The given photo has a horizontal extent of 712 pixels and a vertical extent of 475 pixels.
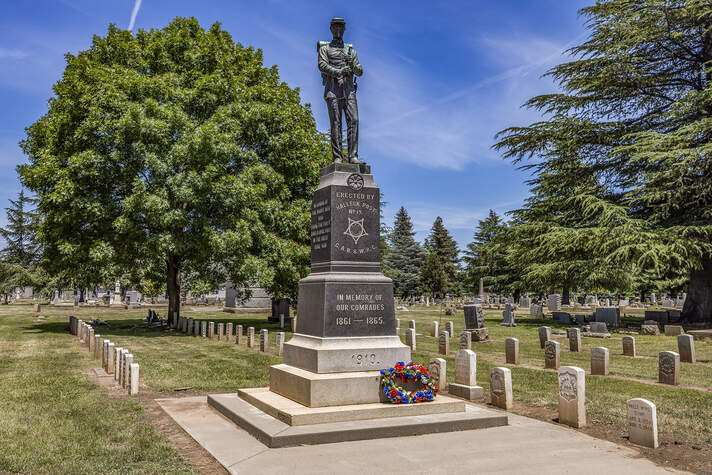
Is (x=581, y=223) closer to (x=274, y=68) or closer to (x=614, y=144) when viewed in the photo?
(x=614, y=144)

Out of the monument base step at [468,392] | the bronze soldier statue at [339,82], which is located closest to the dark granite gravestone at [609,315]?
the monument base step at [468,392]

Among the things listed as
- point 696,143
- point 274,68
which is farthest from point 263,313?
point 696,143

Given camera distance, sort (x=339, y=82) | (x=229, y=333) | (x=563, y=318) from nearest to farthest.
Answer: (x=339, y=82) < (x=229, y=333) < (x=563, y=318)

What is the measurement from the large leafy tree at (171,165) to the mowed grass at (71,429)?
897 centimetres

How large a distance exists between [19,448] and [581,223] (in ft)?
96.7

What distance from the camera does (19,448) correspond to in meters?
6.59

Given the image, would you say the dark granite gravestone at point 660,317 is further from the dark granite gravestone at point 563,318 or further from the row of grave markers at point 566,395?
the row of grave markers at point 566,395

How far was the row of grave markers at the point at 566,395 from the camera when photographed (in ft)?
22.6

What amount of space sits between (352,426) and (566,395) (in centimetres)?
331

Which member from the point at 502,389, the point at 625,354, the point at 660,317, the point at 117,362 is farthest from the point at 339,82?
the point at 660,317

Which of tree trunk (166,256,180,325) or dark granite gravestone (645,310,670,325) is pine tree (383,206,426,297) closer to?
dark granite gravestone (645,310,670,325)

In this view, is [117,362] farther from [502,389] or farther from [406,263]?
[406,263]

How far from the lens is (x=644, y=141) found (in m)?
25.3

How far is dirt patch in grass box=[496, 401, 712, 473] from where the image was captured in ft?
20.2
